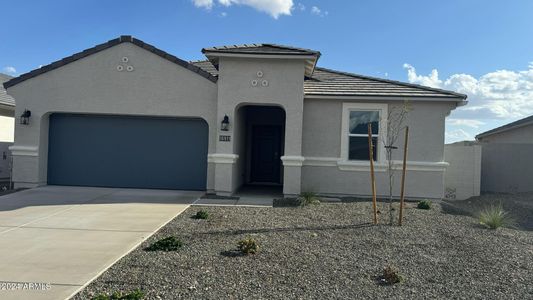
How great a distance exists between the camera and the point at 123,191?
484 inches

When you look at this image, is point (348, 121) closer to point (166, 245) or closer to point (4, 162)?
point (166, 245)

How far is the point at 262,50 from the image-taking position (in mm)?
11617

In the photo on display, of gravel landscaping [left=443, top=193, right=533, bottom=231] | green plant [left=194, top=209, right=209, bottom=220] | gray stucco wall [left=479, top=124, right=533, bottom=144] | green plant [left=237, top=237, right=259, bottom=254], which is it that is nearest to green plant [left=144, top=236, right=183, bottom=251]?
green plant [left=237, top=237, right=259, bottom=254]

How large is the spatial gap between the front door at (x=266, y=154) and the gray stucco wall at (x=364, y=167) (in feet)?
10.9

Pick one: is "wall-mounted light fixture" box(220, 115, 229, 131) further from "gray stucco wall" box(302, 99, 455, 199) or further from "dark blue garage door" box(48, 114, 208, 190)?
"gray stucco wall" box(302, 99, 455, 199)

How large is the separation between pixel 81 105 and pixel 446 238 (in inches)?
424

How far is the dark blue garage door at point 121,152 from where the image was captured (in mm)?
12828

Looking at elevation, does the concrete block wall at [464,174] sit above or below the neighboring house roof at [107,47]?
below

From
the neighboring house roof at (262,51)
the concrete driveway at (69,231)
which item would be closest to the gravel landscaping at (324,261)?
the concrete driveway at (69,231)

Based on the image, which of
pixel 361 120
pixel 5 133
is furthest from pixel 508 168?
pixel 5 133

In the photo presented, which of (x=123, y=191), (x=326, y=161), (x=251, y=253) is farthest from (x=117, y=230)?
(x=326, y=161)

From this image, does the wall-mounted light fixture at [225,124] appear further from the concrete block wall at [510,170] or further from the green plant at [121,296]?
the concrete block wall at [510,170]

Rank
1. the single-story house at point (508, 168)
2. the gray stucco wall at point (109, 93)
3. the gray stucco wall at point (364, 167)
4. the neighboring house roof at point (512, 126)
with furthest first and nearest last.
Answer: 1. the neighboring house roof at point (512, 126)
2. the single-story house at point (508, 168)
3. the gray stucco wall at point (364, 167)
4. the gray stucco wall at point (109, 93)

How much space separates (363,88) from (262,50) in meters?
3.56
